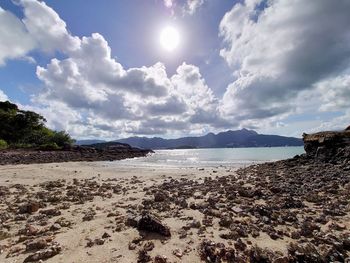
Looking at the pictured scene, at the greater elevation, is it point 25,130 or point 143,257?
point 25,130

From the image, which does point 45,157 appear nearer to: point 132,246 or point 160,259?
point 132,246

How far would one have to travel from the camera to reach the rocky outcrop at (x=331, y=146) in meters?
21.7

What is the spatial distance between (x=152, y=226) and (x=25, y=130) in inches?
3376

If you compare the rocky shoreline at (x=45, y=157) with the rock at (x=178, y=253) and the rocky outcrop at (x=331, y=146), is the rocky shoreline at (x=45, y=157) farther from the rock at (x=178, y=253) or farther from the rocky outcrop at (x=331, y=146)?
the rocky outcrop at (x=331, y=146)

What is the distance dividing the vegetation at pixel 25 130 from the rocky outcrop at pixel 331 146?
66.1 meters

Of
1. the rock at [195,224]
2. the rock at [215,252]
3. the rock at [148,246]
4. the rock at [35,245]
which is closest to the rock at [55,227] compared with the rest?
the rock at [35,245]

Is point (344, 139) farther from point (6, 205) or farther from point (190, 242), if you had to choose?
point (6, 205)

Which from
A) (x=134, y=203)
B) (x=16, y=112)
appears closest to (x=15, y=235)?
(x=134, y=203)

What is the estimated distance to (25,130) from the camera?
7800cm

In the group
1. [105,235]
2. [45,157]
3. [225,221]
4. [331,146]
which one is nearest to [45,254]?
[105,235]

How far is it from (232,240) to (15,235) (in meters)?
6.10

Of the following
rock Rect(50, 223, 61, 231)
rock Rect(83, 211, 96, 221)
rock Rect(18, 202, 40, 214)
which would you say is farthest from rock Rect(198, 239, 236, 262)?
rock Rect(18, 202, 40, 214)

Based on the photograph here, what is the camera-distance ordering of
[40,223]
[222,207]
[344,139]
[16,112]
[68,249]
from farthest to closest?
[16,112]
[344,139]
[222,207]
[40,223]
[68,249]

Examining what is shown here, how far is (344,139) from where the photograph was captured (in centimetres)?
2473
